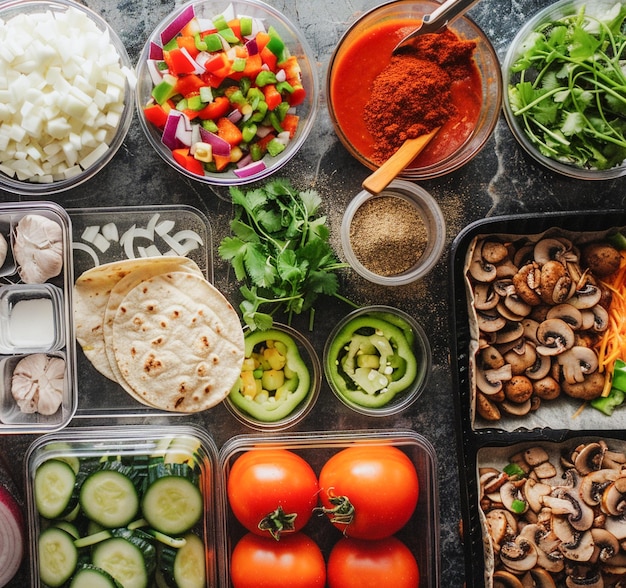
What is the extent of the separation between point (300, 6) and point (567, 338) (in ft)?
5.11

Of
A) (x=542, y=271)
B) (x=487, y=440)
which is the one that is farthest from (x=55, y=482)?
(x=542, y=271)

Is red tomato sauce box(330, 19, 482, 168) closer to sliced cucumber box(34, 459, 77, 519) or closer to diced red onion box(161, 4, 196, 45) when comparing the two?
diced red onion box(161, 4, 196, 45)

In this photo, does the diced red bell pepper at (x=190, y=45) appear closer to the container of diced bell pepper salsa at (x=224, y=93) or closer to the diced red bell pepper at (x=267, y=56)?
the container of diced bell pepper salsa at (x=224, y=93)

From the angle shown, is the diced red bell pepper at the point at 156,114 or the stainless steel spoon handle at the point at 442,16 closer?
the stainless steel spoon handle at the point at 442,16

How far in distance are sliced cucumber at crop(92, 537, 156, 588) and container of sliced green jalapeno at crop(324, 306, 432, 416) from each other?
853mm

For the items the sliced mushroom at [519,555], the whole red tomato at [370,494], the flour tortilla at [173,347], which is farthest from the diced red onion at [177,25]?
the sliced mushroom at [519,555]

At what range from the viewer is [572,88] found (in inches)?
83.5

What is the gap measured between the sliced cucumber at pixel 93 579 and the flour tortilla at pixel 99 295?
62cm

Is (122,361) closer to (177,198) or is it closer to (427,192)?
(177,198)

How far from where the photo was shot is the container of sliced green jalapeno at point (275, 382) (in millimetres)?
2273

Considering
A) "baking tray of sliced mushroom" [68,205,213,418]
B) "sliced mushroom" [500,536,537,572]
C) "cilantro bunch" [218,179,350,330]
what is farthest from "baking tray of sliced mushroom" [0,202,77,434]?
"sliced mushroom" [500,536,537,572]

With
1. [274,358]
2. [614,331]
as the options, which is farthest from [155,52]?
[614,331]

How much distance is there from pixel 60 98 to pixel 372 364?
139 cm

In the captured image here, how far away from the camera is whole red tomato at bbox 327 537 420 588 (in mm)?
2117
